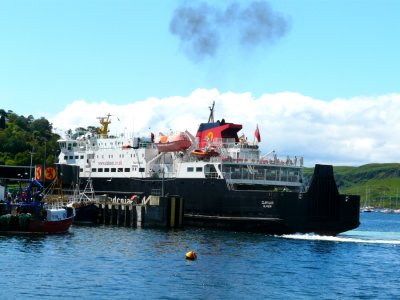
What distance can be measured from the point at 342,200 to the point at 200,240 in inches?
483

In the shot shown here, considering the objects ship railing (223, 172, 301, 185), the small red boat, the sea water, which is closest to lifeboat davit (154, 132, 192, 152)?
ship railing (223, 172, 301, 185)

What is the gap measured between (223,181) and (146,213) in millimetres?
8411

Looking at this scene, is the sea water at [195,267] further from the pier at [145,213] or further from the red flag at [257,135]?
the red flag at [257,135]

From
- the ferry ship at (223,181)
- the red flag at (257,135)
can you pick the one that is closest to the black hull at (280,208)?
the ferry ship at (223,181)

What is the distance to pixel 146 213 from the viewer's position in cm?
6331

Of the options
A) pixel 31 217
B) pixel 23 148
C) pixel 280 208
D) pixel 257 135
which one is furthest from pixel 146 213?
pixel 23 148

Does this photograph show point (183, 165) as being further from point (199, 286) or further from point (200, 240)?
point (199, 286)

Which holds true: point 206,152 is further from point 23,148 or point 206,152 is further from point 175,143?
point 23,148

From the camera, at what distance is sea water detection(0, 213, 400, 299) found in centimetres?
3284

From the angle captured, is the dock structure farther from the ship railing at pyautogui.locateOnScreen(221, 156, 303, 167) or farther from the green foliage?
the green foliage

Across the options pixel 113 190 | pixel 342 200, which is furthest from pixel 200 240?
pixel 113 190

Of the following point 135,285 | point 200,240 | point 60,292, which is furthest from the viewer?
point 200,240

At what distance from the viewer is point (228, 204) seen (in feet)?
192

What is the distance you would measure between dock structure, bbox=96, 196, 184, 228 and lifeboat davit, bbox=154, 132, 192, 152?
5251 mm
